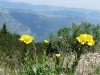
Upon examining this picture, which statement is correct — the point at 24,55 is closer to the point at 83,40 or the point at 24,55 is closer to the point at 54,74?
the point at 54,74

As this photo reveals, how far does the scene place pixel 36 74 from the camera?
3.37m

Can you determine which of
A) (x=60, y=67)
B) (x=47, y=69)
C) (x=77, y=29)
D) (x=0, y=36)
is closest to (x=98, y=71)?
(x=60, y=67)

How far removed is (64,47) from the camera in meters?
5.16

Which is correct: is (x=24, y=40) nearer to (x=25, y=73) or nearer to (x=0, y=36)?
(x=25, y=73)

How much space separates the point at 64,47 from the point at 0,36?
37154 millimetres

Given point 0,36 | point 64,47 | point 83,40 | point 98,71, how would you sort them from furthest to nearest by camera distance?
1. point 0,36
2. point 64,47
3. point 98,71
4. point 83,40

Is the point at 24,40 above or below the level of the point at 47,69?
above

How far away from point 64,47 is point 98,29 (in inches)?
2951

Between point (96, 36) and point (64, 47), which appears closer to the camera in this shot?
point (64, 47)

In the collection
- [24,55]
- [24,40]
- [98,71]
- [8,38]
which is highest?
[24,40]

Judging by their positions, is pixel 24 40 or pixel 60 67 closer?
pixel 24 40

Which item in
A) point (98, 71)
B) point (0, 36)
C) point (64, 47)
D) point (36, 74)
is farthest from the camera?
point (0, 36)

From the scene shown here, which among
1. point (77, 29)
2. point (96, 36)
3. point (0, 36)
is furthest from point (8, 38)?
point (96, 36)

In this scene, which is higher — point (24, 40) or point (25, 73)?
point (24, 40)
